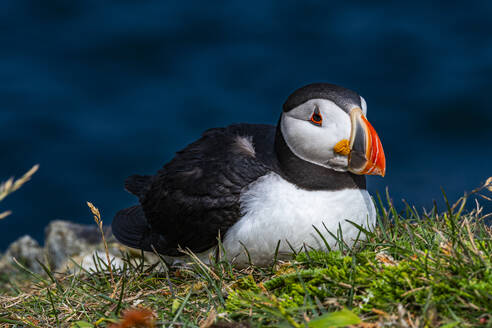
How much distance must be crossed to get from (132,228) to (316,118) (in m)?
1.83

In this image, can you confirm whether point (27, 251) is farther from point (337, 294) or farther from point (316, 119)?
point (337, 294)

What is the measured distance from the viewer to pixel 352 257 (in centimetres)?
280

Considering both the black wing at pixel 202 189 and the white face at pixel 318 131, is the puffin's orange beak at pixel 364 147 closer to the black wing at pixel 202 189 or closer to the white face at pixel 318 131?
the white face at pixel 318 131

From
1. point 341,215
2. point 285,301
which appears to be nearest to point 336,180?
point 341,215

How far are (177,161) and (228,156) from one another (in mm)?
546

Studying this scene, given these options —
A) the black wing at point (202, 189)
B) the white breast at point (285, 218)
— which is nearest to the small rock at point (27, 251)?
the black wing at point (202, 189)

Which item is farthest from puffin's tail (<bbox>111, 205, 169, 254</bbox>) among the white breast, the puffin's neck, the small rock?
the small rock

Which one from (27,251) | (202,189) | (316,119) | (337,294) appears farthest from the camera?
(27,251)

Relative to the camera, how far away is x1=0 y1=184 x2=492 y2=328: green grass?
94.2 inches

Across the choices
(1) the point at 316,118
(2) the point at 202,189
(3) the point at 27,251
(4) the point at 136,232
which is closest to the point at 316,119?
(1) the point at 316,118

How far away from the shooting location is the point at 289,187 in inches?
139

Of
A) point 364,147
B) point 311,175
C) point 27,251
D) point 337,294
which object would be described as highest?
point 364,147

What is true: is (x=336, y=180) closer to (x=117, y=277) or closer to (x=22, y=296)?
(x=117, y=277)

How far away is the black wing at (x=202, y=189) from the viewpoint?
3641 mm
